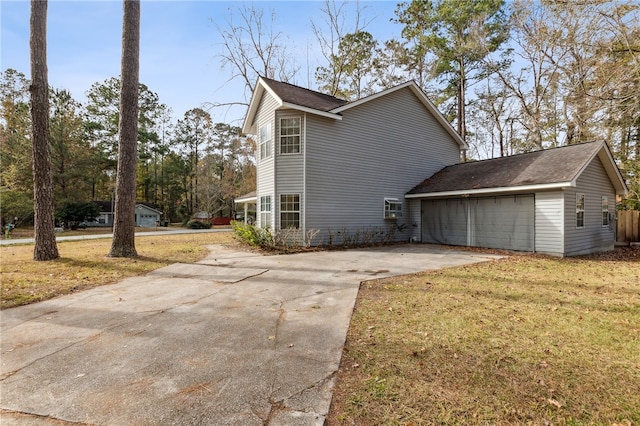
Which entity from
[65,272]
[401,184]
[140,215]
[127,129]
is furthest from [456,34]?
[140,215]

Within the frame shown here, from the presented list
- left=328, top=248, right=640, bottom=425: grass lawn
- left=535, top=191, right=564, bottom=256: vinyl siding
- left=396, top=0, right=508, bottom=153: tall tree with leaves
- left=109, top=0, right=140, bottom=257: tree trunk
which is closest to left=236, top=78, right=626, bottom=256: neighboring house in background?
left=535, top=191, right=564, bottom=256: vinyl siding

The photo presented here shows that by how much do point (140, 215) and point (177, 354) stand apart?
41729 millimetres

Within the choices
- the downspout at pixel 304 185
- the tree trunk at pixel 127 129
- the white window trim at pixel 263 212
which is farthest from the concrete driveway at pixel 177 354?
the white window trim at pixel 263 212

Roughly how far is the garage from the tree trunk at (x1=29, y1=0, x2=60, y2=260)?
14.7 meters

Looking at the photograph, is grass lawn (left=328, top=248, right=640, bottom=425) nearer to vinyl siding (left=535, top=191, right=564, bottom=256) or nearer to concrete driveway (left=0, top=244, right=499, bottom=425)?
concrete driveway (left=0, top=244, right=499, bottom=425)

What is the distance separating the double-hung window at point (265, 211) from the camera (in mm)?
13105

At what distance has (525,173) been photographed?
1166cm

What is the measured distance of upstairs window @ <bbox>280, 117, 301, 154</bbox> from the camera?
12.5 m

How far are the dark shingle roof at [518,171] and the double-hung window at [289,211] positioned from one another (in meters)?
6.23

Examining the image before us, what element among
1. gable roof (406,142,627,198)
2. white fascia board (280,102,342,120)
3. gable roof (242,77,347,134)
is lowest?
gable roof (406,142,627,198)

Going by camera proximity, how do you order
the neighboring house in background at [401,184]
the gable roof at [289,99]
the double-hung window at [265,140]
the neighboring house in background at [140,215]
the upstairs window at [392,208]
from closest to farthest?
1. the neighboring house in background at [401,184]
2. the gable roof at [289,99]
3. the double-hung window at [265,140]
4. the upstairs window at [392,208]
5. the neighboring house in background at [140,215]

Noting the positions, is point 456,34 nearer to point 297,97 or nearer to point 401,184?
point 401,184

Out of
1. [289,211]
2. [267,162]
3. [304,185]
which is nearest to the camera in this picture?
[304,185]

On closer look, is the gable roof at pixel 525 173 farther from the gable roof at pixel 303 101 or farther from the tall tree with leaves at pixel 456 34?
the tall tree with leaves at pixel 456 34
